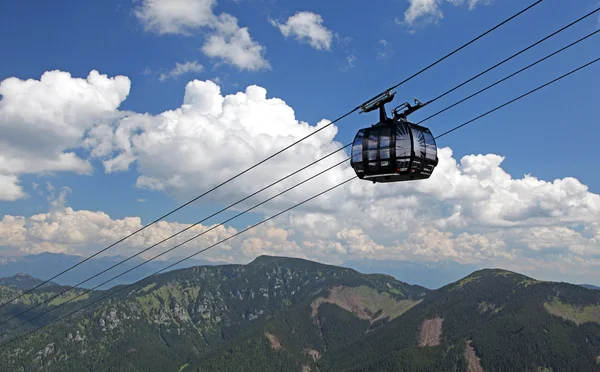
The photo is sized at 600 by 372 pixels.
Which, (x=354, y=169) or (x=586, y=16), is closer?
(x=586, y=16)

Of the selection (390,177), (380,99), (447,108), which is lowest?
(390,177)

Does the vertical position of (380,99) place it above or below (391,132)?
above

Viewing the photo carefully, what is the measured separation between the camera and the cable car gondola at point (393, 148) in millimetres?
30219

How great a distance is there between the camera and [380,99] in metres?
30.0

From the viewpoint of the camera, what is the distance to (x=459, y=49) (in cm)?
2208

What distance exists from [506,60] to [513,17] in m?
2.80

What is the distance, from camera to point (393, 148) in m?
30.3

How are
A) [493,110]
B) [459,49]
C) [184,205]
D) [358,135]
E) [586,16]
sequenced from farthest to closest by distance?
[184,205]
[358,135]
[493,110]
[459,49]
[586,16]

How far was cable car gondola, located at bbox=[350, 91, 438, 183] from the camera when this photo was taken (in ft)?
99.1

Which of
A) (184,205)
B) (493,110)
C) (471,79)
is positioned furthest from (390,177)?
(184,205)

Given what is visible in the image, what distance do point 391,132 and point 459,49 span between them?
908 centimetres

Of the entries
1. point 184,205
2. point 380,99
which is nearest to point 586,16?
point 380,99

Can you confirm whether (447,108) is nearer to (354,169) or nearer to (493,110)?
(493,110)

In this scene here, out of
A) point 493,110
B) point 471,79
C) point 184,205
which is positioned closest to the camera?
point 471,79
